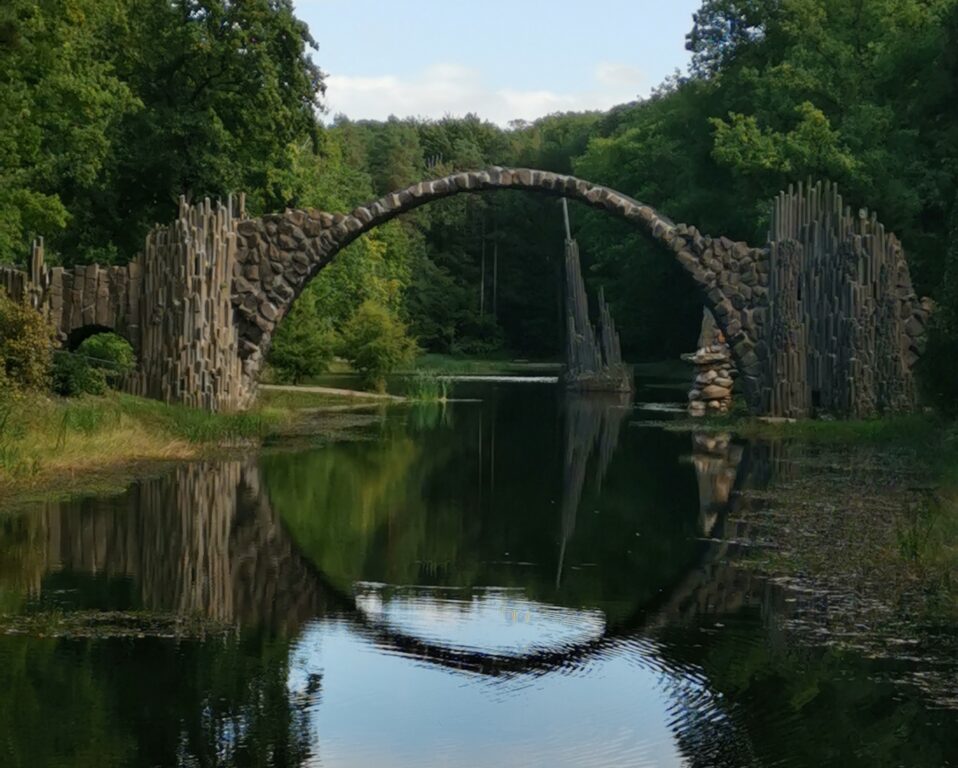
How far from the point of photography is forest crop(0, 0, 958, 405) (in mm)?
29172

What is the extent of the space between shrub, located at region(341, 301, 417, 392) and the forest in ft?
2.95

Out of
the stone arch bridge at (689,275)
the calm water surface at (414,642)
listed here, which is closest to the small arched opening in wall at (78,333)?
the stone arch bridge at (689,275)

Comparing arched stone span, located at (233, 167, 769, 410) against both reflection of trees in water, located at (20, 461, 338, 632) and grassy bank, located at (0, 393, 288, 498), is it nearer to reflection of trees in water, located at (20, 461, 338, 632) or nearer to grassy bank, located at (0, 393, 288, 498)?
grassy bank, located at (0, 393, 288, 498)

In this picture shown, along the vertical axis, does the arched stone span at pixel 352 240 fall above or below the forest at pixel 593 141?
below

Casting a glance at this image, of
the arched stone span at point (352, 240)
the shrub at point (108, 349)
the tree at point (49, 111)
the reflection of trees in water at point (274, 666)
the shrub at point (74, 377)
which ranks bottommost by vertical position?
the reflection of trees in water at point (274, 666)

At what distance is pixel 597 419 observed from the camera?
1443 inches

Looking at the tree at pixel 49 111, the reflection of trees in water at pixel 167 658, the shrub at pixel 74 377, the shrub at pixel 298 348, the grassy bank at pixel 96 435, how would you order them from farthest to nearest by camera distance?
the shrub at pixel 298 348
the tree at pixel 49 111
the shrub at pixel 74 377
the grassy bank at pixel 96 435
the reflection of trees in water at pixel 167 658

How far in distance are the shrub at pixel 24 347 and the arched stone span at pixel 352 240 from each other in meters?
7.64

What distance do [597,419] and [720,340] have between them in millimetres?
4898

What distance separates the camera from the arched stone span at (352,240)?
A: 30.5 meters

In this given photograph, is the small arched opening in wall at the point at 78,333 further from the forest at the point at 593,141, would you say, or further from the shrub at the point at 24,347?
the shrub at the point at 24,347

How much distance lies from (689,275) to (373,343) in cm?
1485

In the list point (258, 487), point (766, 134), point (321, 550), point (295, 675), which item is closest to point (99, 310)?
point (258, 487)

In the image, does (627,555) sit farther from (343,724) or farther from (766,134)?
(766,134)
